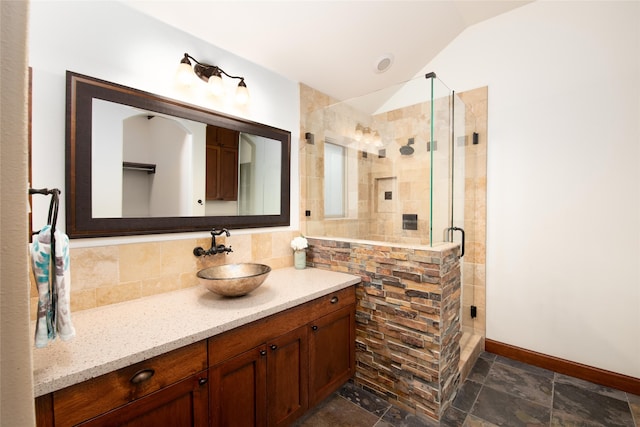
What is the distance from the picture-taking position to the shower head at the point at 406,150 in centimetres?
267

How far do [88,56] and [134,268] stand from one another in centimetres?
111

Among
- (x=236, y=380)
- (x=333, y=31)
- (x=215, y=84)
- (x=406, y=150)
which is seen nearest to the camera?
A: (x=236, y=380)

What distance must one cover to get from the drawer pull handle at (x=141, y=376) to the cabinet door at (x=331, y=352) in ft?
2.91

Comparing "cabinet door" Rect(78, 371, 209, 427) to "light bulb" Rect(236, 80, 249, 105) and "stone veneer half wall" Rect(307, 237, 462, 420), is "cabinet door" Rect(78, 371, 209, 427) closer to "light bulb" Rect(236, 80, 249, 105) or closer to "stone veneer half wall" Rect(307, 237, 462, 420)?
"stone veneer half wall" Rect(307, 237, 462, 420)

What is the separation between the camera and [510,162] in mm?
2420

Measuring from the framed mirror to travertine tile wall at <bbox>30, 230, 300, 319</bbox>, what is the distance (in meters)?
0.10

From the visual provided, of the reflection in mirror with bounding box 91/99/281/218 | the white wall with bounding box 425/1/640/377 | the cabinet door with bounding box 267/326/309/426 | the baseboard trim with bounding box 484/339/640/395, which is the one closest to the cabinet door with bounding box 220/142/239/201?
the reflection in mirror with bounding box 91/99/281/218

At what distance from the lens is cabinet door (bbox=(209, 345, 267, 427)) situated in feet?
4.09

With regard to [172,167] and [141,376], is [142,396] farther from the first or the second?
[172,167]

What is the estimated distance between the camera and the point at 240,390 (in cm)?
134

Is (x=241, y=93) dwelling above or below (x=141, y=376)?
above

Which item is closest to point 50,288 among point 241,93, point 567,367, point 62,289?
point 62,289

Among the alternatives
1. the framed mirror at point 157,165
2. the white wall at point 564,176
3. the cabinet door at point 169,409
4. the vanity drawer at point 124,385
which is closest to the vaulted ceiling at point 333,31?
the white wall at point 564,176

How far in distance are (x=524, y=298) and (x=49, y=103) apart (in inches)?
136
